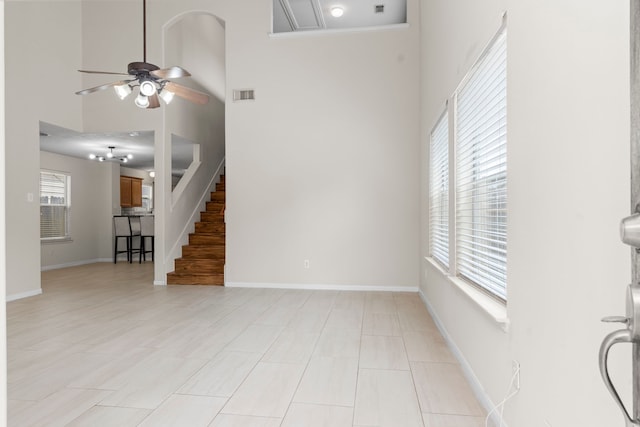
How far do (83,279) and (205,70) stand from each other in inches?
174

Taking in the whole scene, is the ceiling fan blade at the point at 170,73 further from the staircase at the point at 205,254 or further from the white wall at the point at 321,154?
the staircase at the point at 205,254

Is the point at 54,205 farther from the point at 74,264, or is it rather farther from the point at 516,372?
the point at 516,372

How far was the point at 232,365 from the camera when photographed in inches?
106

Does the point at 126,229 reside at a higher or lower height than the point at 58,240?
higher

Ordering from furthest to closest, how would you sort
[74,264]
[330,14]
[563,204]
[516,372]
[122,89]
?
1. [74,264]
2. [330,14]
3. [122,89]
4. [516,372]
5. [563,204]

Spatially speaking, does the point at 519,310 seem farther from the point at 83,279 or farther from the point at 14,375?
the point at 83,279

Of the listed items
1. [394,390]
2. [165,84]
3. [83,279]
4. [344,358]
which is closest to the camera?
[394,390]

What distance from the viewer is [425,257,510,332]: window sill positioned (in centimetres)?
174

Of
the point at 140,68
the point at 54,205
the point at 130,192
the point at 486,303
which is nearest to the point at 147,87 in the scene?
the point at 140,68

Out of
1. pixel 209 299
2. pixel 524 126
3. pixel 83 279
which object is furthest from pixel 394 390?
pixel 83 279

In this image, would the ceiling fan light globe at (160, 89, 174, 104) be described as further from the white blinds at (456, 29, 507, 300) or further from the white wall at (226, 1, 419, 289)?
the white blinds at (456, 29, 507, 300)

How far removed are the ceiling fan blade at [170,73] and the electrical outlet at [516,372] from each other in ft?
11.7

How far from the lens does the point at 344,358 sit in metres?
2.80

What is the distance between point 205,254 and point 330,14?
4.69 m
